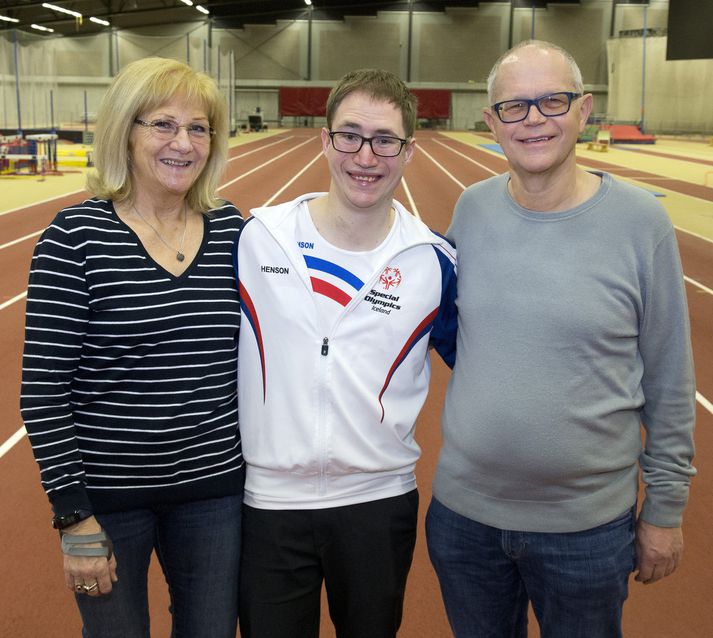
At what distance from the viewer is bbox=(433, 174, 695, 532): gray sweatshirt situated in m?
1.99

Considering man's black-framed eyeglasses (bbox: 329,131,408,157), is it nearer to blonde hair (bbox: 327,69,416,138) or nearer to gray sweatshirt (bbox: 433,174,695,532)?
blonde hair (bbox: 327,69,416,138)

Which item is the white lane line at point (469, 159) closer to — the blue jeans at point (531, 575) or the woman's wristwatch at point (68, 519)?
the blue jeans at point (531, 575)

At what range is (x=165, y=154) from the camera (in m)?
2.14

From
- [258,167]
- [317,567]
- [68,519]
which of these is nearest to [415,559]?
[317,567]

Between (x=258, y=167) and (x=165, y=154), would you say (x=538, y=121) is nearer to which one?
(x=165, y=154)

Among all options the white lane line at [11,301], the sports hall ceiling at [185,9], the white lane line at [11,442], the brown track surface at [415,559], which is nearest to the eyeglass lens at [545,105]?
the brown track surface at [415,559]

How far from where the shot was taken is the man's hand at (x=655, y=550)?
2100 millimetres

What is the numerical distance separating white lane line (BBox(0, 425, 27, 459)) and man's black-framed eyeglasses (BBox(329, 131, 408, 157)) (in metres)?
3.54

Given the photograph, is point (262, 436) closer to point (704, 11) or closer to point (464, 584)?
point (464, 584)

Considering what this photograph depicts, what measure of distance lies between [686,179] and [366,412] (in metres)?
20.9

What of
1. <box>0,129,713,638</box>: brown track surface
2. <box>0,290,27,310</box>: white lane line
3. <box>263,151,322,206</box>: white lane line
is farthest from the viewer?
<box>263,151,322,206</box>: white lane line

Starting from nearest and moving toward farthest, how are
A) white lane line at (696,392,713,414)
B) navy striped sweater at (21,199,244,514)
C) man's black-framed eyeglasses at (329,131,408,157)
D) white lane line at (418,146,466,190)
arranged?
navy striped sweater at (21,199,244,514) < man's black-framed eyeglasses at (329,131,408,157) < white lane line at (696,392,713,414) < white lane line at (418,146,466,190)

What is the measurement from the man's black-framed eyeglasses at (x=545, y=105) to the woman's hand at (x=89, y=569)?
4.87ft

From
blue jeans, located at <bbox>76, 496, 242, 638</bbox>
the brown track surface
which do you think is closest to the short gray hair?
blue jeans, located at <bbox>76, 496, 242, 638</bbox>
